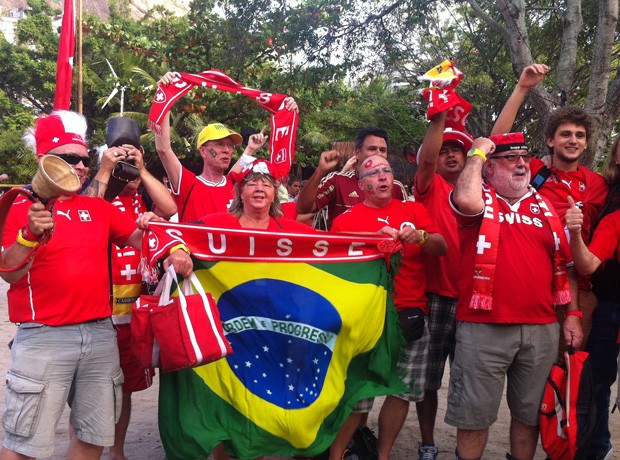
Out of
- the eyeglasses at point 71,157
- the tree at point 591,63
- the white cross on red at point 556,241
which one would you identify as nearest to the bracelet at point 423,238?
the white cross on red at point 556,241

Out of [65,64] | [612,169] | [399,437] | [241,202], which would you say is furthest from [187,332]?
[65,64]

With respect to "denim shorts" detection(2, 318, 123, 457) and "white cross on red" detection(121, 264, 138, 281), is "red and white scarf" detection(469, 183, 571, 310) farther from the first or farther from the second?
"white cross on red" detection(121, 264, 138, 281)

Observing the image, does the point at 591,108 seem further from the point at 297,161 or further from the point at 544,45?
the point at 297,161

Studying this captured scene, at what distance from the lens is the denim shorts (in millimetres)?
3500

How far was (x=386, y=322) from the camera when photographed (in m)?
4.36

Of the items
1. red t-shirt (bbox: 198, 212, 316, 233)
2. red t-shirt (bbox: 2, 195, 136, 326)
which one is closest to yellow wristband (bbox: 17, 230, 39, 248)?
red t-shirt (bbox: 2, 195, 136, 326)

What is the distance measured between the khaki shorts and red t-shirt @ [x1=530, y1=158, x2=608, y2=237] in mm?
886

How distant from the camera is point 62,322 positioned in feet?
11.8

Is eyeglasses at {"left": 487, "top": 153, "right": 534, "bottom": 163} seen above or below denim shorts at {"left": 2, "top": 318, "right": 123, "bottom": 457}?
above

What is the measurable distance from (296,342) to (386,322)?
62 cm

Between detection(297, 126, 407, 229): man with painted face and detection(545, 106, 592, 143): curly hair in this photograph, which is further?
detection(297, 126, 407, 229): man with painted face

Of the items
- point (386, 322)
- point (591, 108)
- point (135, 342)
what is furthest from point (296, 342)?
point (591, 108)

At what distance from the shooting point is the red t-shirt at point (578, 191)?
4.58 meters

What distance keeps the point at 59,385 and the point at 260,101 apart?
322 cm
